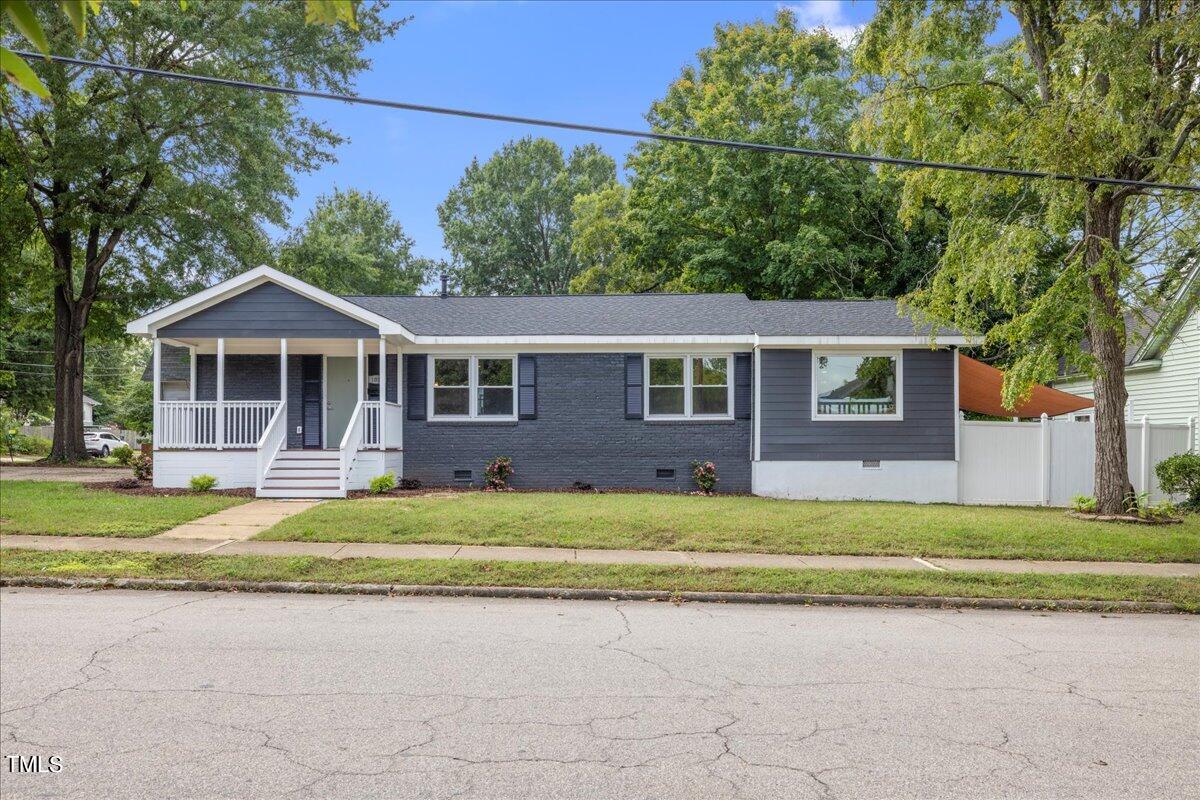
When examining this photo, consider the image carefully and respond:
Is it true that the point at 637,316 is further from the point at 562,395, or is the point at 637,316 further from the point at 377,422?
the point at 377,422

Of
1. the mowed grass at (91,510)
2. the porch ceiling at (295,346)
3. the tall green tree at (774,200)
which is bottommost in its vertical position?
the mowed grass at (91,510)

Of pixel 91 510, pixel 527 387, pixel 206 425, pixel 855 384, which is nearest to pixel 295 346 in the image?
pixel 206 425

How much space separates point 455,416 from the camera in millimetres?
19578

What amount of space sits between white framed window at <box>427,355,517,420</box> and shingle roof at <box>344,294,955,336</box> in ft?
2.46

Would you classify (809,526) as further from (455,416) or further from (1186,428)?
(1186,428)

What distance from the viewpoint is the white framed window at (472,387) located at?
Answer: 64.1 ft

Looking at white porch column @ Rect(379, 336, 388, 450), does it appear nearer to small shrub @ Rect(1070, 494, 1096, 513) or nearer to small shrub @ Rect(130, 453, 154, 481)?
small shrub @ Rect(130, 453, 154, 481)

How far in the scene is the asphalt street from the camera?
13.7 ft

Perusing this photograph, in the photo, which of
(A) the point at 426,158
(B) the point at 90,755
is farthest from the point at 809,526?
(A) the point at 426,158

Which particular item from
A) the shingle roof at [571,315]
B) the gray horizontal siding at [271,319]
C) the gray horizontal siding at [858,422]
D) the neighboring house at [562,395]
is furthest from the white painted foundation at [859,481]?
the gray horizontal siding at [271,319]

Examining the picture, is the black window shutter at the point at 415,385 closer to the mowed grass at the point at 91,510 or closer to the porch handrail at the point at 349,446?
the porch handrail at the point at 349,446

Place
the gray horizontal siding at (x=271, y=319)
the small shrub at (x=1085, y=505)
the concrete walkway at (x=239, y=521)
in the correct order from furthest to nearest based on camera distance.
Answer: the gray horizontal siding at (x=271, y=319)
the small shrub at (x=1085, y=505)
the concrete walkway at (x=239, y=521)

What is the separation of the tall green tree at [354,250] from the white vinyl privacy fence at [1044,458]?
23.7m

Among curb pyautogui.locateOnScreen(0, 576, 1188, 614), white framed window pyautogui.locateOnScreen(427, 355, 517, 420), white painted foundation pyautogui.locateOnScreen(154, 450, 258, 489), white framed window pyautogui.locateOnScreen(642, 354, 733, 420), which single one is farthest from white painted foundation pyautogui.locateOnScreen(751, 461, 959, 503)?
white painted foundation pyautogui.locateOnScreen(154, 450, 258, 489)
